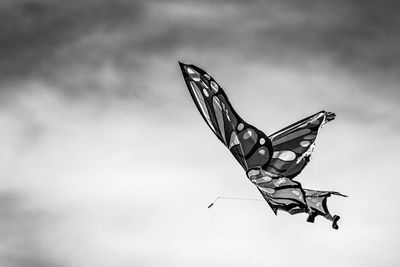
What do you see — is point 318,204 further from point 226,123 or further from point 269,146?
point 226,123

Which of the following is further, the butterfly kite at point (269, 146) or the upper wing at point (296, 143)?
the upper wing at point (296, 143)

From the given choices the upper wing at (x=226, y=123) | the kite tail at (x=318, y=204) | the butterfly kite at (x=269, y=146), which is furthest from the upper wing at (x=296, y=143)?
the kite tail at (x=318, y=204)

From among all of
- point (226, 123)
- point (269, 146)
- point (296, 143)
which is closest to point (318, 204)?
point (269, 146)

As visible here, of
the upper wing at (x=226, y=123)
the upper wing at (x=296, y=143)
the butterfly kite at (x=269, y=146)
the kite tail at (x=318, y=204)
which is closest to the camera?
the kite tail at (x=318, y=204)

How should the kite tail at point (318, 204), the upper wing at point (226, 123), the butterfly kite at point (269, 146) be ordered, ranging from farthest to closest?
the upper wing at point (226, 123) → the butterfly kite at point (269, 146) → the kite tail at point (318, 204)

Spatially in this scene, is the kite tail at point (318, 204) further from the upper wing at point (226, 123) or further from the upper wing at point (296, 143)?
the upper wing at point (296, 143)

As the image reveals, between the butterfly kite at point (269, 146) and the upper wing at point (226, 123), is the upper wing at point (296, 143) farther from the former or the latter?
the upper wing at point (226, 123)

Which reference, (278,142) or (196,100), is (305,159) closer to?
(278,142)

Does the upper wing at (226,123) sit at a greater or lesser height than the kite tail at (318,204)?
greater

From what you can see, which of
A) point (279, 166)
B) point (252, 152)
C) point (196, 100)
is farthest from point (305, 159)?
point (196, 100)

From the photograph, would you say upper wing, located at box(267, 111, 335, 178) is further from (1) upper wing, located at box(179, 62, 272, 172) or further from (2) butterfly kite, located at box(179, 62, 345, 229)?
(1) upper wing, located at box(179, 62, 272, 172)
